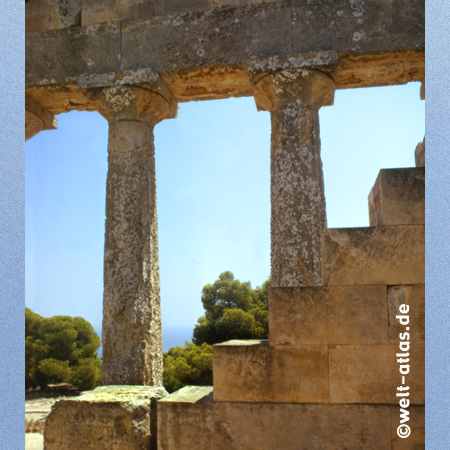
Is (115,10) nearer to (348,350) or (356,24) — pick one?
(356,24)

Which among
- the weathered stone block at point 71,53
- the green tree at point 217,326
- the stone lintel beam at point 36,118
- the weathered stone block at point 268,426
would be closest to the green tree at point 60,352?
the green tree at point 217,326

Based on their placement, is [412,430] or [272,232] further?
[272,232]

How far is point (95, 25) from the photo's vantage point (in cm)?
891

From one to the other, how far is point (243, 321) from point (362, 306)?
9.31 meters

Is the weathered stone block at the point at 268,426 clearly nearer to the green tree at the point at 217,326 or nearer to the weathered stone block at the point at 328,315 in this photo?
the weathered stone block at the point at 328,315

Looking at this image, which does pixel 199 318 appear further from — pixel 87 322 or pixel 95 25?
pixel 95 25

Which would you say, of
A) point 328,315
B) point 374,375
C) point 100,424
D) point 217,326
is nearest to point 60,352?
point 217,326

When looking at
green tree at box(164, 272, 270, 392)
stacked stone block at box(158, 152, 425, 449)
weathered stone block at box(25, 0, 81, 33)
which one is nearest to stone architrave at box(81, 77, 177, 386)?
weathered stone block at box(25, 0, 81, 33)

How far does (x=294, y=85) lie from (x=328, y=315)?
447 cm

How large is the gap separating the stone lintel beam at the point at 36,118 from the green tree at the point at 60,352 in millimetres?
7421

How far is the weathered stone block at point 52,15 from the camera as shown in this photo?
9.22 meters

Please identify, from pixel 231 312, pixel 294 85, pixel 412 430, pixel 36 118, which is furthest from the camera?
pixel 231 312

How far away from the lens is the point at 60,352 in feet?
51.3

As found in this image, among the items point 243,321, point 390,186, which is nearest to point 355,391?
point 390,186
